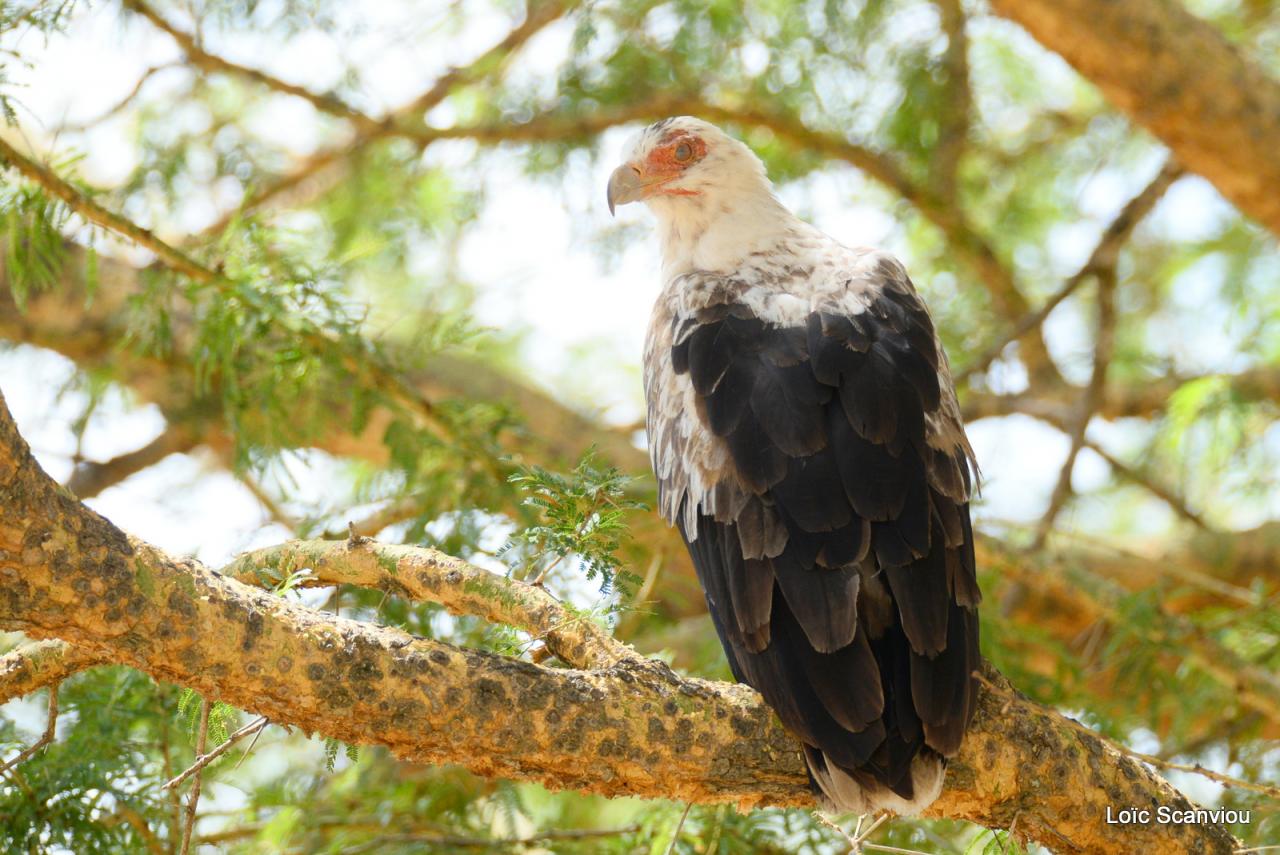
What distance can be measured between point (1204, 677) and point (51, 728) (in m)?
4.68

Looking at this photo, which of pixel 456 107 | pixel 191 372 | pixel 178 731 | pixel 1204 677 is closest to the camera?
pixel 178 731

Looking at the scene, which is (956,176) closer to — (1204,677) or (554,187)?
(554,187)

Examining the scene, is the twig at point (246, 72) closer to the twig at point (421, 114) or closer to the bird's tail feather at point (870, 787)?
the twig at point (421, 114)

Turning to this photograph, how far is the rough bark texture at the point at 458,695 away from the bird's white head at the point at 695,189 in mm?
1990

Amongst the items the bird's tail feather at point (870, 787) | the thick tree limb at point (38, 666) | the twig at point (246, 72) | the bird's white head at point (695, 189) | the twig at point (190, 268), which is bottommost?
the bird's tail feather at point (870, 787)

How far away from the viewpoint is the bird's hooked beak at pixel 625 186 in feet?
16.0

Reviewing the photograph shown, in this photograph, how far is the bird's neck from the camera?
14.6 ft

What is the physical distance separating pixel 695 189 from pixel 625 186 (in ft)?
0.99

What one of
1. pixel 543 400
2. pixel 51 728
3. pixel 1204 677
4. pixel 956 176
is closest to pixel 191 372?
pixel 543 400

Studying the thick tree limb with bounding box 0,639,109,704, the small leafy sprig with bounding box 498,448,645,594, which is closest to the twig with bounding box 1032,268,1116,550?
the small leafy sprig with bounding box 498,448,645,594

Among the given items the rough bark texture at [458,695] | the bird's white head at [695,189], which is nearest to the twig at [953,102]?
the bird's white head at [695,189]

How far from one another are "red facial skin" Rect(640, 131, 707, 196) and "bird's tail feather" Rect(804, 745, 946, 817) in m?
2.52

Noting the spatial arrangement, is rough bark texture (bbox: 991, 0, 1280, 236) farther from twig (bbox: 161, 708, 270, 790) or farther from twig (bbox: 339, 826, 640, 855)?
twig (bbox: 161, 708, 270, 790)

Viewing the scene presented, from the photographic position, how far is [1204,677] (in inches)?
215
